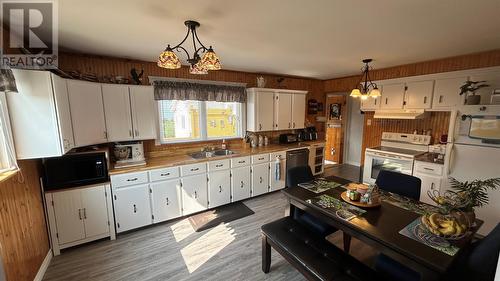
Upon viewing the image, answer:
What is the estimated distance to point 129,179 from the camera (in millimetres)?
2621

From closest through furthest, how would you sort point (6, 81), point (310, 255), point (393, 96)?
point (6, 81), point (310, 255), point (393, 96)

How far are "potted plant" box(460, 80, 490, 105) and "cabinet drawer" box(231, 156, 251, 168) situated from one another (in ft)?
10.8

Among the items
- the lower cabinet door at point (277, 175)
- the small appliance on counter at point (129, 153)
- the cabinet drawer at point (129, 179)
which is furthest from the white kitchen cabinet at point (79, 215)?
the lower cabinet door at point (277, 175)

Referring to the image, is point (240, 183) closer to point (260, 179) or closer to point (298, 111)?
point (260, 179)

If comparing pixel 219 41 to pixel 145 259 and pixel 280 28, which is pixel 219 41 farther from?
pixel 145 259

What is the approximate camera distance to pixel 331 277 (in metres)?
1.43

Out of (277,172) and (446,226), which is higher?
(446,226)

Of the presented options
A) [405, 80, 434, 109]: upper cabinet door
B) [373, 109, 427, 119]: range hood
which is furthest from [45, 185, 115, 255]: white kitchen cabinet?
[405, 80, 434, 109]: upper cabinet door

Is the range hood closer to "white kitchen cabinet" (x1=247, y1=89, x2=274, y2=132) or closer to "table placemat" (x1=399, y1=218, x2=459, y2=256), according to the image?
"white kitchen cabinet" (x1=247, y1=89, x2=274, y2=132)

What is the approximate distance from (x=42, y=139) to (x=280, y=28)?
2.49m

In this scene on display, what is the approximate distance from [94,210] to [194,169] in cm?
129

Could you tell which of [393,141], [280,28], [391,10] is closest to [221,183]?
[280,28]

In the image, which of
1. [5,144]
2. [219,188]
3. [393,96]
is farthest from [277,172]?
[5,144]

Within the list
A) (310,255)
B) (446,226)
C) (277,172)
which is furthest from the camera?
(277,172)
